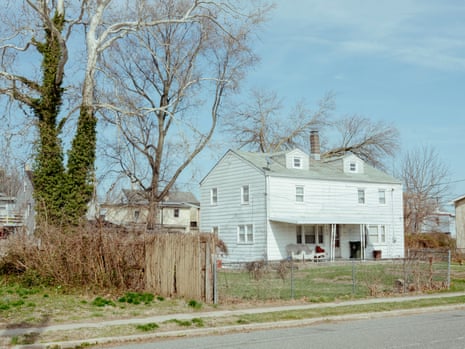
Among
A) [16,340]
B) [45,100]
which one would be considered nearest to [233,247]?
[45,100]

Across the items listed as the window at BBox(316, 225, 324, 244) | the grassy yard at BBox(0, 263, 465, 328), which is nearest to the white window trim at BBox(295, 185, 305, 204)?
the window at BBox(316, 225, 324, 244)

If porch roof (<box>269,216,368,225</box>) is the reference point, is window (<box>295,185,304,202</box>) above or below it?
above

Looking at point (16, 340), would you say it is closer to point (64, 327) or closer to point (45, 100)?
point (64, 327)

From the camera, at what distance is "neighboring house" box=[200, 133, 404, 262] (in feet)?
123

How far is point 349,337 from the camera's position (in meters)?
11.2

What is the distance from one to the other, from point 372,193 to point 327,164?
399cm

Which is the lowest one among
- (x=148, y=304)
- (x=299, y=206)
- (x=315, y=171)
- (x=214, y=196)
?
(x=148, y=304)

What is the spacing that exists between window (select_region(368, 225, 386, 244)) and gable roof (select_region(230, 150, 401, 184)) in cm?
341

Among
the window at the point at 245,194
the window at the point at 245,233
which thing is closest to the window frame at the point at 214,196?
the window at the point at 245,194

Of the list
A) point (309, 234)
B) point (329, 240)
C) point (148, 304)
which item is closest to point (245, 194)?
point (309, 234)

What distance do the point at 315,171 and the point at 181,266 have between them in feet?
85.8

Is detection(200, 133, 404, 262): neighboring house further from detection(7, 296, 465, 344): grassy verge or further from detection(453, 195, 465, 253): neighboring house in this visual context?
detection(7, 296, 465, 344): grassy verge

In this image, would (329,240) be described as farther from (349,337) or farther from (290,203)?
(349,337)

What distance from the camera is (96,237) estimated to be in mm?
16625
